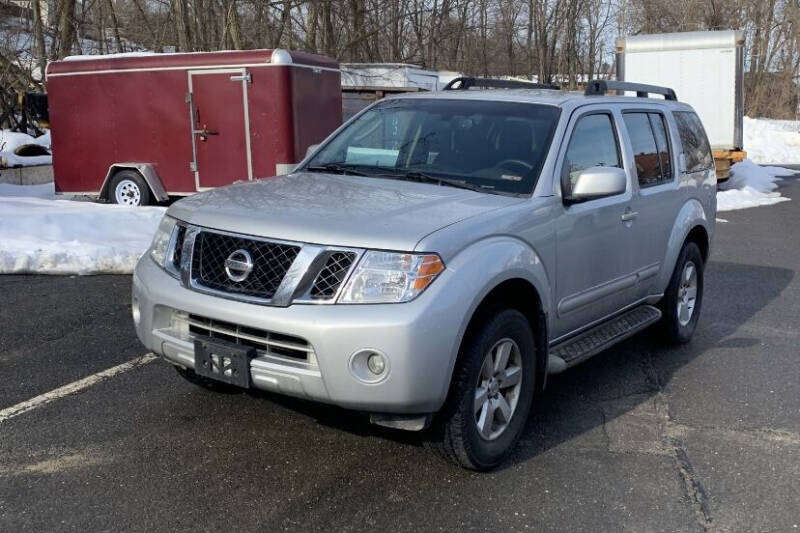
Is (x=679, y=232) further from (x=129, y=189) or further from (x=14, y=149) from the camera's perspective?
(x=14, y=149)

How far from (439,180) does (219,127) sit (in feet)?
30.4

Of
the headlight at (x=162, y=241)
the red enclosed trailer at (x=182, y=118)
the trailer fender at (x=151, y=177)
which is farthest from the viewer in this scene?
the trailer fender at (x=151, y=177)

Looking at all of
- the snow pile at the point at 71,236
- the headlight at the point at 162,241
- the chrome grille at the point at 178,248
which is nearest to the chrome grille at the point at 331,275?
the chrome grille at the point at 178,248

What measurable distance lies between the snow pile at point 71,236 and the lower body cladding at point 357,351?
5044mm

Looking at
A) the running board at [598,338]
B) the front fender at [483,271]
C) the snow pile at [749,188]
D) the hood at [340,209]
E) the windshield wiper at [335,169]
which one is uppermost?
the windshield wiper at [335,169]

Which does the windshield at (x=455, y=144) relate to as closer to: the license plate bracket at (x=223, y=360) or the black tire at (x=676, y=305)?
the license plate bracket at (x=223, y=360)

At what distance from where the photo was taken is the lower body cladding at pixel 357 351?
3.64 meters

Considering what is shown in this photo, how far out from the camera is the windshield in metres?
4.84

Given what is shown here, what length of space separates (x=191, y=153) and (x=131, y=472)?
1010cm

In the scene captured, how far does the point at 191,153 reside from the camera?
13.6 m

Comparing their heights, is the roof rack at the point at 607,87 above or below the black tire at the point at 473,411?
above

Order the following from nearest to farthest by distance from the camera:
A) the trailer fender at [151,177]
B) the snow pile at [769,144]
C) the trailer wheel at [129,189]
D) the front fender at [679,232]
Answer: the front fender at [679,232]
the trailer fender at [151,177]
the trailer wheel at [129,189]
the snow pile at [769,144]

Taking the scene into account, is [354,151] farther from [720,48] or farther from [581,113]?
[720,48]

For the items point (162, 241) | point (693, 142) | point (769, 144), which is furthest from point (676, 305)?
point (769, 144)
